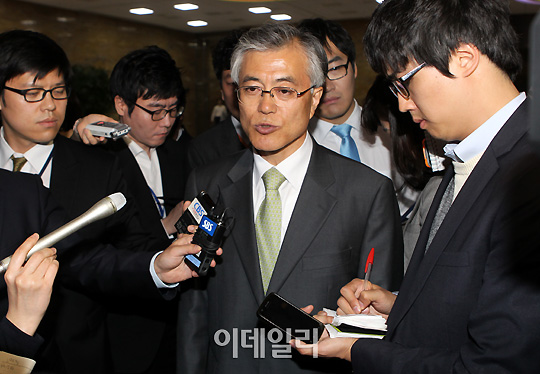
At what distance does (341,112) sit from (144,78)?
46.9 inches

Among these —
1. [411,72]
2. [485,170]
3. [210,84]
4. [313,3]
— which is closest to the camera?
[485,170]

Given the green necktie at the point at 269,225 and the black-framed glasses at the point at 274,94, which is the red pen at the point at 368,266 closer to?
the green necktie at the point at 269,225

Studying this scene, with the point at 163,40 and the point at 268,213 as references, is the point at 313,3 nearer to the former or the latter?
the point at 163,40

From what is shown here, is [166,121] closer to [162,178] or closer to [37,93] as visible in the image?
[162,178]

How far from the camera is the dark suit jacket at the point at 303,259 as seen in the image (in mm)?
1838

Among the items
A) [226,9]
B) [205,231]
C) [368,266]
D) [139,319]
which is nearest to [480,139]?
[368,266]

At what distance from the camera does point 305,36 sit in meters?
1.98

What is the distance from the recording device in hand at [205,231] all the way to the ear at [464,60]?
0.79 meters

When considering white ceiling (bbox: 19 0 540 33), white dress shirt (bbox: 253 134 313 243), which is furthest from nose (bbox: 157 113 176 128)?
white ceiling (bbox: 19 0 540 33)

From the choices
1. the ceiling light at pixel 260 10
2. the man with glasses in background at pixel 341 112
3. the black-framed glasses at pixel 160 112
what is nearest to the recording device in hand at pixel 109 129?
the black-framed glasses at pixel 160 112

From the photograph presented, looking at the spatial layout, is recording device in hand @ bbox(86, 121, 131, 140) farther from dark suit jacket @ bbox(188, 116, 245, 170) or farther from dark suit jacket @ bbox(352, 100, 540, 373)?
dark suit jacket @ bbox(352, 100, 540, 373)

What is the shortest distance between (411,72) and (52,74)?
5.30 ft

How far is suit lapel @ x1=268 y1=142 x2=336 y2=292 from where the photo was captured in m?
1.83

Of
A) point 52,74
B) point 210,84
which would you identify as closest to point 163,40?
point 210,84
